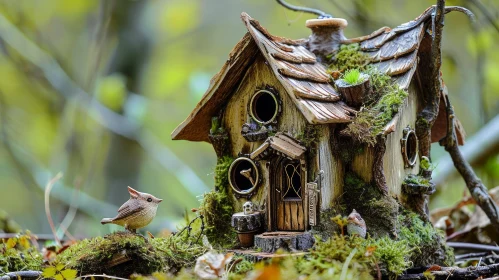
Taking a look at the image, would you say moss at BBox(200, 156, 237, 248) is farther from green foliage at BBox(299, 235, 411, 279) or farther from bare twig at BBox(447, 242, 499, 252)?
bare twig at BBox(447, 242, 499, 252)

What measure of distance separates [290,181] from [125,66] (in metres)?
5.14

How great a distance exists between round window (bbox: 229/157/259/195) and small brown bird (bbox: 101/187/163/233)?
834 mm

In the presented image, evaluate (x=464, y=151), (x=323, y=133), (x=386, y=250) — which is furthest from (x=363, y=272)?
(x=464, y=151)

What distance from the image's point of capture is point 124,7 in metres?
8.41

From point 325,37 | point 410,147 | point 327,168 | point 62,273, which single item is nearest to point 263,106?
point 327,168

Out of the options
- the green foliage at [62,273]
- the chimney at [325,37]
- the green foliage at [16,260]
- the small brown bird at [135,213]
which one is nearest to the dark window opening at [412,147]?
the chimney at [325,37]

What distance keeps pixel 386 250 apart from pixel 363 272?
474mm

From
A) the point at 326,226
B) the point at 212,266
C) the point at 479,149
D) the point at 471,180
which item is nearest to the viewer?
the point at 212,266

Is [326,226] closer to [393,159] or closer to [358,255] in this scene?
[358,255]

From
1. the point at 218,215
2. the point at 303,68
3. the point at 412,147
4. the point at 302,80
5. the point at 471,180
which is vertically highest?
the point at 303,68

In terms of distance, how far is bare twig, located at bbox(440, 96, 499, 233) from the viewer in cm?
489

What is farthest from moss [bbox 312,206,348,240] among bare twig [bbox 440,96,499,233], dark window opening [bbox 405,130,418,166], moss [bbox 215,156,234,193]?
bare twig [bbox 440,96,499,233]

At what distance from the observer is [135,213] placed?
3777 millimetres

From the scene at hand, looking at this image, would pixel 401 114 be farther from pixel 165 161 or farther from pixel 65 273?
pixel 165 161
